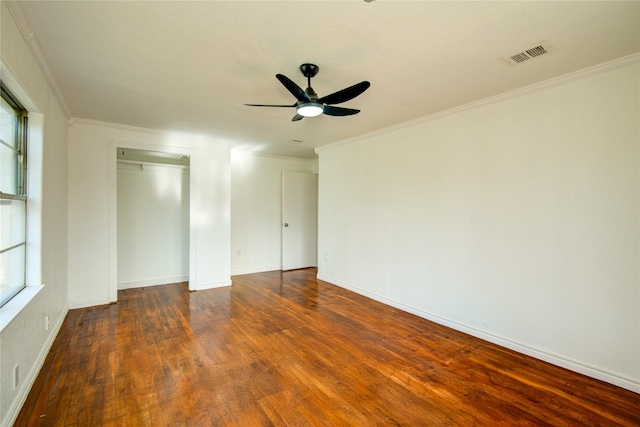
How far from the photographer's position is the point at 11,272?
206 centimetres

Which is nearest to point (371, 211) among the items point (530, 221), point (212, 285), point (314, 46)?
point (530, 221)

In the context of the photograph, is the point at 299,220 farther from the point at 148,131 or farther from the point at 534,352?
the point at 534,352

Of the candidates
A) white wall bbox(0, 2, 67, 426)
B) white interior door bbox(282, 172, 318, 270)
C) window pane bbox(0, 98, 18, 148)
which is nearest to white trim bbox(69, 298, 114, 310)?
white wall bbox(0, 2, 67, 426)

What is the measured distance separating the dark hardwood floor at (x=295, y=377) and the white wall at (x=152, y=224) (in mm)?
1243

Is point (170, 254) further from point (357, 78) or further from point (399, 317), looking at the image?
point (357, 78)

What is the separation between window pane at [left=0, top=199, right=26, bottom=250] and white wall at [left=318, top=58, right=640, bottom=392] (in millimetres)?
3674

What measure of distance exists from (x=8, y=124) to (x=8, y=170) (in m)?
0.33

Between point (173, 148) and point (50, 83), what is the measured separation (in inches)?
71.7

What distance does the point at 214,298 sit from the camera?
4.19 m

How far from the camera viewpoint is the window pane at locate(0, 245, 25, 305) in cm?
191

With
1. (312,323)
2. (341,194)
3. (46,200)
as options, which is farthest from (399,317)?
(46,200)

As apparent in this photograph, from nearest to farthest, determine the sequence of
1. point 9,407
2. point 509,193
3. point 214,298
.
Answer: point 9,407 < point 509,193 < point 214,298

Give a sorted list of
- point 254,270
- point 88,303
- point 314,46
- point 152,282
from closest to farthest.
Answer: point 314,46
point 88,303
point 152,282
point 254,270

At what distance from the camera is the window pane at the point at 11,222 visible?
6.31ft
